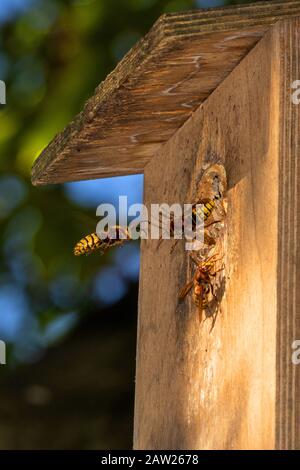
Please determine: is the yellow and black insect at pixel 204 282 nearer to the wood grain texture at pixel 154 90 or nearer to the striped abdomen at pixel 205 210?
the striped abdomen at pixel 205 210

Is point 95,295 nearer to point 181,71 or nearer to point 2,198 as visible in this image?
point 2,198

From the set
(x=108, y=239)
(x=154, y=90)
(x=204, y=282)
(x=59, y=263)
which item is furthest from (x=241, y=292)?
Answer: (x=59, y=263)

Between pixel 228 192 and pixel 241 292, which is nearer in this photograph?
pixel 241 292

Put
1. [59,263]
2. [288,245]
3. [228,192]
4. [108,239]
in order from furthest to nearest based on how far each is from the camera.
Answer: [59,263]
[108,239]
[228,192]
[288,245]

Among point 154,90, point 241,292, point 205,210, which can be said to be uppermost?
point 154,90

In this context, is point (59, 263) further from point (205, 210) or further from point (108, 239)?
point (205, 210)

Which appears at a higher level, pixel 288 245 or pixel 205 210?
pixel 205 210

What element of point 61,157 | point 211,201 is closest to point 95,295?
point 61,157

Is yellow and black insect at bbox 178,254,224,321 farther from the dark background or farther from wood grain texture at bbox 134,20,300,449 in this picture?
the dark background

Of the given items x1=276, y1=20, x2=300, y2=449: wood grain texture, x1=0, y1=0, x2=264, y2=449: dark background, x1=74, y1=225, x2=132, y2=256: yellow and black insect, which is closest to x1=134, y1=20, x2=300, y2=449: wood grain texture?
x1=276, y1=20, x2=300, y2=449: wood grain texture
